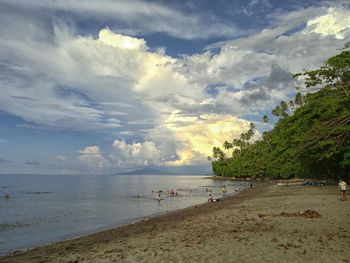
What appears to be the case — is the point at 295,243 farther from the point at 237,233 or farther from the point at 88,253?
the point at 88,253

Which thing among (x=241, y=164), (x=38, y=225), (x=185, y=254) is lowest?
(x=38, y=225)

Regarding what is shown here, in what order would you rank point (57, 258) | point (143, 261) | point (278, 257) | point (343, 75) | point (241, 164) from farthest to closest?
point (241, 164) < point (343, 75) < point (57, 258) < point (143, 261) < point (278, 257)

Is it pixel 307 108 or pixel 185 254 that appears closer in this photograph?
pixel 185 254

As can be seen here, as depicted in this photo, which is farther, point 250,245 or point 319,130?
point 319,130

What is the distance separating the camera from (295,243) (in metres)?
10.4

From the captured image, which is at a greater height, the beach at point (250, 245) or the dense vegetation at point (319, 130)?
the dense vegetation at point (319, 130)

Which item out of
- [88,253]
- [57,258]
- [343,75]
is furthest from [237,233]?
[343,75]

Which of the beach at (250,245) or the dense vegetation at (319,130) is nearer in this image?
the beach at (250,245)

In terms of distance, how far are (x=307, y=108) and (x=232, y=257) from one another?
26.6m

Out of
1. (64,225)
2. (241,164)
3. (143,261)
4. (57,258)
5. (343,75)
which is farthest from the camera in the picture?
(241,164)

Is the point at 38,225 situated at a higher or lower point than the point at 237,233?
lower

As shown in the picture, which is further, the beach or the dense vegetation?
the dense vegetation

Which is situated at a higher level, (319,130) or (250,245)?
(319,130)

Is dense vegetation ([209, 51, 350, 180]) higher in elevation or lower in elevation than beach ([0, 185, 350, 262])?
higher
